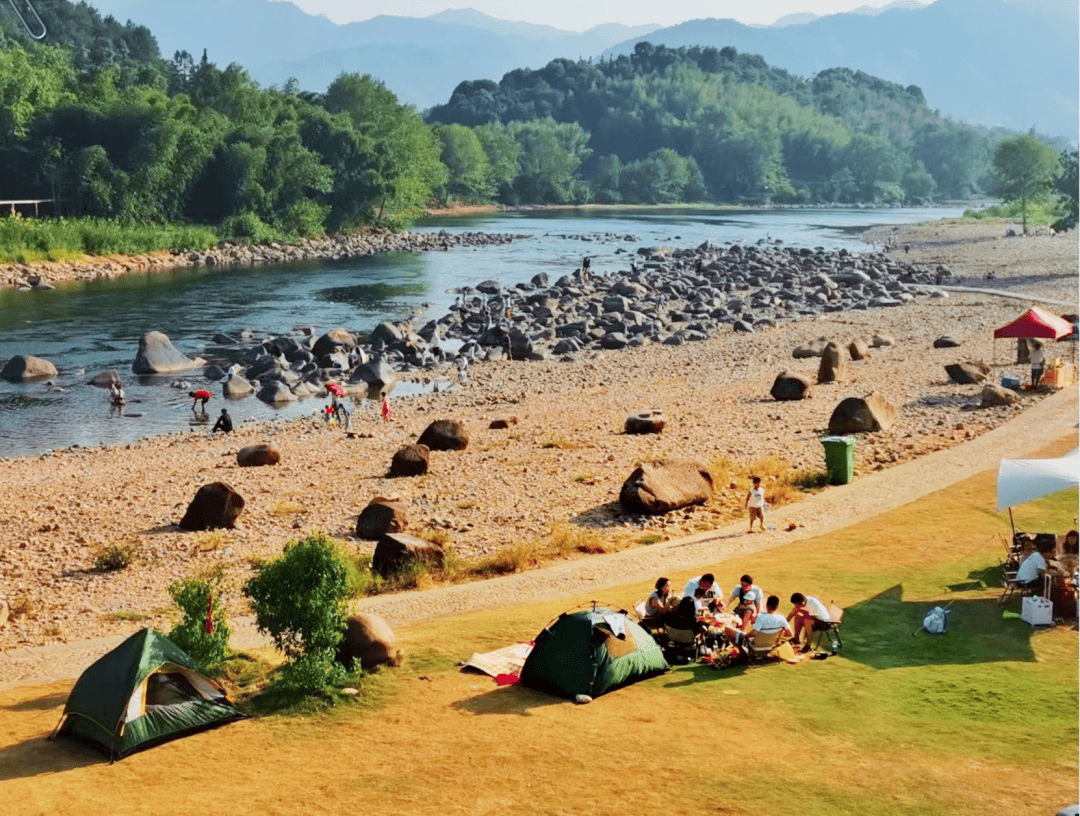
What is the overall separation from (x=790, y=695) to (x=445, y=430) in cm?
1563

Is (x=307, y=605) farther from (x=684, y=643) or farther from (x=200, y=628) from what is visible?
(x=684, y=643)

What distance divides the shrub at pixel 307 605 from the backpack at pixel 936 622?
7.35m

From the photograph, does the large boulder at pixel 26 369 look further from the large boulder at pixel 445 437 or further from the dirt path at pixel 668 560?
Result: the dirt path at pixel 668 560

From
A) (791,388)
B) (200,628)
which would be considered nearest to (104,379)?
(791,388)

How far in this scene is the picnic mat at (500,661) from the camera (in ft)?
48.3

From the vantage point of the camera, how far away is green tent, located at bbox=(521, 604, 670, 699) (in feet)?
46.4

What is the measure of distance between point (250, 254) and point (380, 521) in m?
68.6

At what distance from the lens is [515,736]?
1297cm

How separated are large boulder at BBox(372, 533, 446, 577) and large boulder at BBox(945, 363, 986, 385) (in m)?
19.4

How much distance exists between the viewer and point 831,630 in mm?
15234

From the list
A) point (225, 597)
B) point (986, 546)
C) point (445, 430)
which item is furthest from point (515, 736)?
point (445, 430)

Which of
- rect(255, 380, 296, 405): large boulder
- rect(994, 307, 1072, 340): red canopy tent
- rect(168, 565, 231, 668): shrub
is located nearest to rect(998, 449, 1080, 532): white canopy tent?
rect(168, 565, 231, 668): shrub

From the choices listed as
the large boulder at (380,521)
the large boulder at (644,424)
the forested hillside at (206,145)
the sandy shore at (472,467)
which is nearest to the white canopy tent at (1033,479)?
the sandy shore at (472,467)

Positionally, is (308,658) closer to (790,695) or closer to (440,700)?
(440,700)
